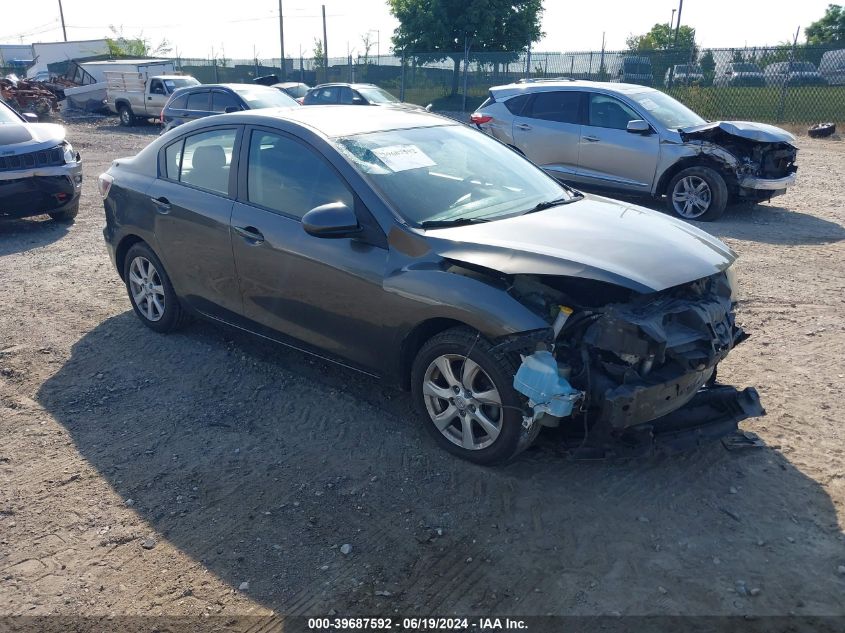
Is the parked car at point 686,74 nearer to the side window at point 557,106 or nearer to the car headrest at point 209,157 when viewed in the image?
the side window at point 557,106

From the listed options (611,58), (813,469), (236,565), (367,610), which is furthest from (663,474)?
(611,58)

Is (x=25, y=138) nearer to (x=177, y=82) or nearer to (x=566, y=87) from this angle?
(x=566, y=87)

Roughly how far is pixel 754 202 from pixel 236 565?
9.09 metres

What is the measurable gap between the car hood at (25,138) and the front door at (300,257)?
5516mm

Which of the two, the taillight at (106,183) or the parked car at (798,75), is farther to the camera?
the parked car at (798,75)

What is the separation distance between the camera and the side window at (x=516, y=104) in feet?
36.3

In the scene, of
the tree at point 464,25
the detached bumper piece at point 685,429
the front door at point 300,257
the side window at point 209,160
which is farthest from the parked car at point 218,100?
the tree at point 464,25

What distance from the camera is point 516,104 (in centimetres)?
1117

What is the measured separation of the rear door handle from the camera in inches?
201

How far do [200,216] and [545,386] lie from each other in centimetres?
280

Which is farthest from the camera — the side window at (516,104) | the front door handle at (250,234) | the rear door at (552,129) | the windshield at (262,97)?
the windshield at (262,97)

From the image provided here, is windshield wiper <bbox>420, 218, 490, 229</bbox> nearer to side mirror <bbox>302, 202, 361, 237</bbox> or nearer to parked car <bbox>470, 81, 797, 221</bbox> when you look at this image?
side mirror <bbox>302, 202, 361, 237</bbox>

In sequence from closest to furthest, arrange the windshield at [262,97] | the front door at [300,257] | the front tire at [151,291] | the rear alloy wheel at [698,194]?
the front door at [300,257] < the front tire at [151,291] < the rear alloy wheel at [698,194] < the windshield at [262,97]

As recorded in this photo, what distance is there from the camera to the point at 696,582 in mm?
2941
